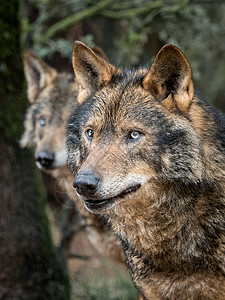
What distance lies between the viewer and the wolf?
5719mm

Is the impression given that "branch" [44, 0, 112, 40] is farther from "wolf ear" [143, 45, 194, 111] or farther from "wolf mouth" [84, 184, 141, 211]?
"wolf mouth" [84, 184, 141, 211]

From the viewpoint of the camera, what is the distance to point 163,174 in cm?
346

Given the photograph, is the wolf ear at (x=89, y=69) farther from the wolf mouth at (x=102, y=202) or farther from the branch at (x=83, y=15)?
the branch at (x=83, y=15)

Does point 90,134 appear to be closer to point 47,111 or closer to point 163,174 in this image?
point 163,174

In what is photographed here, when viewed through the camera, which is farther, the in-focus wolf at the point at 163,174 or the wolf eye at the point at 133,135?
the wolf eye at the point at 133,135

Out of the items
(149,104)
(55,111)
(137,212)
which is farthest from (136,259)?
(55,111)

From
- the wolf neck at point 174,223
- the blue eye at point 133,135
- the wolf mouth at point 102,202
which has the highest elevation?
the blue eye at point 133,135

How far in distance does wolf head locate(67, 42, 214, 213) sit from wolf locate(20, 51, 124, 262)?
1939mm

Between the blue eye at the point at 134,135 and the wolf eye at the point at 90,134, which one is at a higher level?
the blue eye at the point at 134,135

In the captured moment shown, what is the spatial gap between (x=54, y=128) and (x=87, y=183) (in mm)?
2937

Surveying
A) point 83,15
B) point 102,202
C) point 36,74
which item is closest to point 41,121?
point 36,74

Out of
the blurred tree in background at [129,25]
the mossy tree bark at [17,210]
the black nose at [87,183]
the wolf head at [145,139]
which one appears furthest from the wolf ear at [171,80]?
the mossy tree bark at [17,210]

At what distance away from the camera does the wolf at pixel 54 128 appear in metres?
5.72

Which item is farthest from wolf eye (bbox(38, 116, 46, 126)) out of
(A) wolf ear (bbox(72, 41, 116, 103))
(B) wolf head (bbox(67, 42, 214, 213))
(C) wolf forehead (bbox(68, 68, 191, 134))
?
(B) wolf head (bbox(67, 42, 214, 213))
